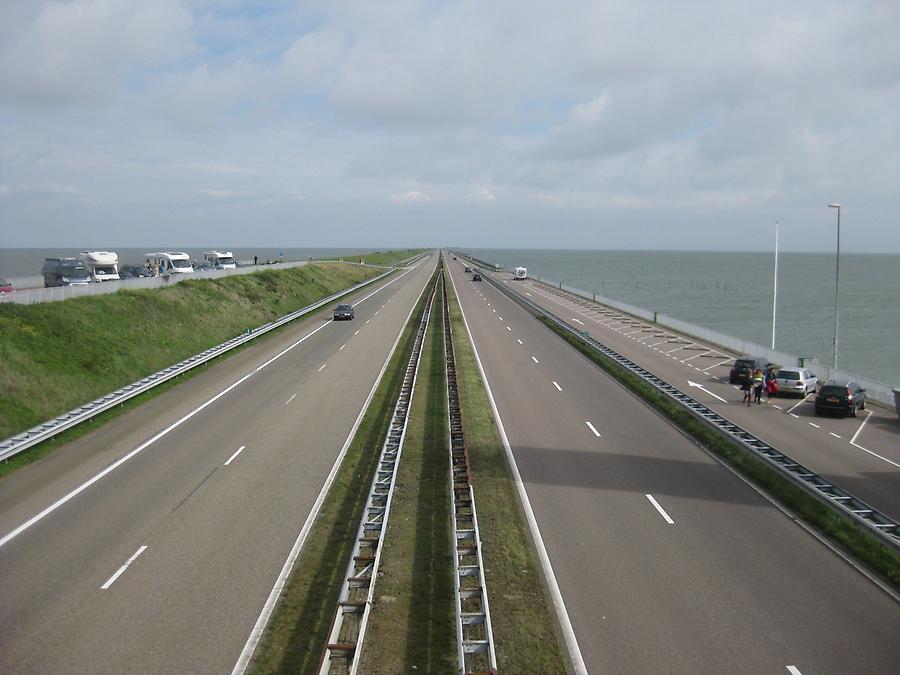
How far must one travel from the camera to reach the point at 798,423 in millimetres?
26656

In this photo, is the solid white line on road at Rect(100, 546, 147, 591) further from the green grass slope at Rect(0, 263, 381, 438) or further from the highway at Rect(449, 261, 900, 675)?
the green grass slope at Rect(0, 263, 381, 438)

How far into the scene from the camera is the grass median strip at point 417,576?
10633mm

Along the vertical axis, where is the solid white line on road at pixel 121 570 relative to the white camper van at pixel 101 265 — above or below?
below

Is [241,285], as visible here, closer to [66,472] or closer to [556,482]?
[66,472]

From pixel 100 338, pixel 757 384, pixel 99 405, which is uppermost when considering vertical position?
pixel 100 338

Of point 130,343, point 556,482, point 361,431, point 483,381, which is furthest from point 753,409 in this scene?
point 130,343

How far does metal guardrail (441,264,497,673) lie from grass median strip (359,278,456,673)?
0.29m

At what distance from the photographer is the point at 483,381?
3266 cm

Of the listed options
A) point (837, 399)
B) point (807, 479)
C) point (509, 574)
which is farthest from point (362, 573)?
point (837, 399)

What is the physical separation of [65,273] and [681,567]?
4480cm

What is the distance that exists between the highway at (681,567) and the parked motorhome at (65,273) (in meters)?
34.9

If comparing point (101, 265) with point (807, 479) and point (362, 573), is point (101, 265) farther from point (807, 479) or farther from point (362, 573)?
point (807, 479)

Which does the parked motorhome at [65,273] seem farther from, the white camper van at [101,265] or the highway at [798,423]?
the highway at [798,423]

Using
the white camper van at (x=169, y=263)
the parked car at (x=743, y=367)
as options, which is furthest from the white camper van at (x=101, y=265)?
the parked car at (x=743, y=367)
